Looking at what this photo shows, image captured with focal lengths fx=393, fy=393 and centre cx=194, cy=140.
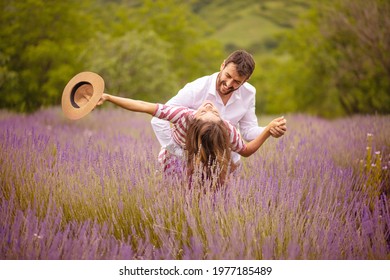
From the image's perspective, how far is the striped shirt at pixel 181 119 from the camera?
7.54 feet

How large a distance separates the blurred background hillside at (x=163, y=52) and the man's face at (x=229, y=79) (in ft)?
14.6

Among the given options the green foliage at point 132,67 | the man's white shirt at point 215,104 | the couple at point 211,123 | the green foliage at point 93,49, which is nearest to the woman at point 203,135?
the couple at point 211,123

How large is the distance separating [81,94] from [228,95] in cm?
107

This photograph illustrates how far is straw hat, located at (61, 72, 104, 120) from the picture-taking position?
6.66 ft

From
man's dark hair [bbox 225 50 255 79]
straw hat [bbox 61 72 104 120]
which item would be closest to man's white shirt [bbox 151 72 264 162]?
man's dark hair [bbox 225 50 255 79]

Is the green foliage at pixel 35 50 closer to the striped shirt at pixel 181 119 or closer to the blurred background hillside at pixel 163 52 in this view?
the blurred background hillside at pixel 163 52

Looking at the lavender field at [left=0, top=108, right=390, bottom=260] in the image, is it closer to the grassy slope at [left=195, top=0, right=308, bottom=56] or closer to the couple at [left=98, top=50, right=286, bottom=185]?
the couple at [left=98, top=50, right=286, bottom=185]

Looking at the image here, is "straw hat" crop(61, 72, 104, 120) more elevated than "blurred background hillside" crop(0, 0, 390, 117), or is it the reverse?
"straw hat" crop(61, 72, 104, 120)

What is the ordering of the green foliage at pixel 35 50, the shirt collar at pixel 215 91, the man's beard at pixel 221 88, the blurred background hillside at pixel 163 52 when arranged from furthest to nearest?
the blurred background hillside at pixel 163 52 < the green foliage at pixel 35 50 < the shirt collar at pixel 215 91 < the man's beard at pixel 221 88

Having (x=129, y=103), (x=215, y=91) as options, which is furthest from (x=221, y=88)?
(x=129, y=103)

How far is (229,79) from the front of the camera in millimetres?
2539

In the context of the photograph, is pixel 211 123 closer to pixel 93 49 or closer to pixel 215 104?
pixel 215 104

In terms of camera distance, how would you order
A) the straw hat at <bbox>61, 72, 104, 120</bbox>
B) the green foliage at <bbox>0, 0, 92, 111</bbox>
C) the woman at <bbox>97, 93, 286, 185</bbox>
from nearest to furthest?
the straw hat at <bbox>61, 72, 104, 120</bbox> < the woman at <bbox>97, 93, 286, 185</bbox> < the green foliage at <bbox>0, 0, 92, 111</bbox>

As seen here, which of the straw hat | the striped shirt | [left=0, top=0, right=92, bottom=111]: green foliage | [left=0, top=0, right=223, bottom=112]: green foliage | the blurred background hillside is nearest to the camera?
the straw hat
